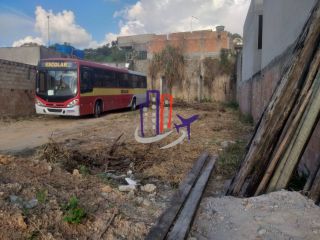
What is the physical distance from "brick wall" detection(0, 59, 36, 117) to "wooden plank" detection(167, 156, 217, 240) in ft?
41.7

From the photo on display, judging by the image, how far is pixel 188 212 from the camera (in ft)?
12.9

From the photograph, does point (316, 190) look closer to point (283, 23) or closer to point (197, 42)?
point (283, 23)

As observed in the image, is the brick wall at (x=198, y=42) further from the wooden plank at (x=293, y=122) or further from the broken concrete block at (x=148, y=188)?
the wooden plank at (x=293, y=122)

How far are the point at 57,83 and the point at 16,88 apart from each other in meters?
2.74

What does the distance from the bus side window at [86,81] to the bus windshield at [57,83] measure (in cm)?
35

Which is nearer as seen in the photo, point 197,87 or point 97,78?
point 97,78

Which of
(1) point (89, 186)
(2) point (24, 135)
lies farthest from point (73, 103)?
(1) point (89, 186)

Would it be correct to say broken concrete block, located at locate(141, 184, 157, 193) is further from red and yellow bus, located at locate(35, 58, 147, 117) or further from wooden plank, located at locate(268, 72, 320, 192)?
red and yellow bus, located at locate(35, 58, 147, 117)

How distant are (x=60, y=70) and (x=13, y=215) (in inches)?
483

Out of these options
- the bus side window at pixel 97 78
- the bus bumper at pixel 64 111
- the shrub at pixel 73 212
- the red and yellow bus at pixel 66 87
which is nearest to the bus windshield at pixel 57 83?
the red and yellow bus at pixel 66 87

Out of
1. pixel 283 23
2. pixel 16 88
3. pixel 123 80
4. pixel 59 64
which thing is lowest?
pixel 16 88

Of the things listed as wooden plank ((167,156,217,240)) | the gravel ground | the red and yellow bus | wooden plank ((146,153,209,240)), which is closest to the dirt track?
the red and yellow bus

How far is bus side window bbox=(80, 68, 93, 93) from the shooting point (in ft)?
49.7

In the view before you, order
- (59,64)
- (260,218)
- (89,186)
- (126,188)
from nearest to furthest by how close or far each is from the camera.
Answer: (260,218)
(89,186)
(126,188)
(59,64)
